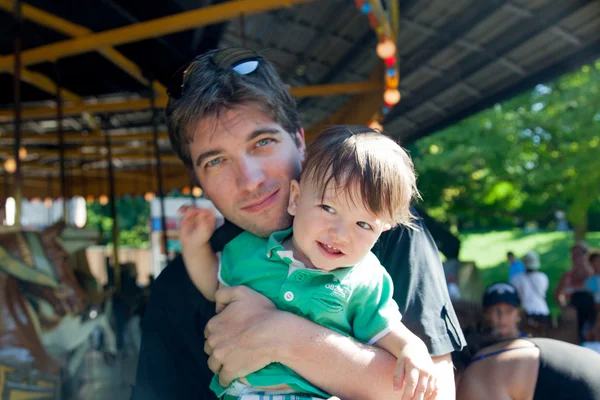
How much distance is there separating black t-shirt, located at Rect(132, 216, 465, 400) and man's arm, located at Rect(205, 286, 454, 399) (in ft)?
0.30

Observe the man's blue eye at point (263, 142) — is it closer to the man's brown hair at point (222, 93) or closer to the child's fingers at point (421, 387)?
the man's brown hair at point (222, 93)

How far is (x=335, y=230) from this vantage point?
131 centimetres

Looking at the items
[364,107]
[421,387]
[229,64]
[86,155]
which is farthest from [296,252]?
[86,155]

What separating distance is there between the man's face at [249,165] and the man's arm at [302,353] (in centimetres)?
25

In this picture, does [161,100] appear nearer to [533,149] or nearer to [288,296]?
[288,296]

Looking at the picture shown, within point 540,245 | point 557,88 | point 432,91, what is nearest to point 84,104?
point 432,91

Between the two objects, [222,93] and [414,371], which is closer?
[414,371]

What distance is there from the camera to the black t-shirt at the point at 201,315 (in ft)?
4.40

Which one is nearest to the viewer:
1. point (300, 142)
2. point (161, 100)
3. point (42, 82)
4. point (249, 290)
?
point (249, 290)

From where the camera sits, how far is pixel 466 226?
28.4 meters

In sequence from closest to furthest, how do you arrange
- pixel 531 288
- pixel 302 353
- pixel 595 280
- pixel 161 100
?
pixel 302 353
pixel 161 100
pixel 595 280
pixel 531 288

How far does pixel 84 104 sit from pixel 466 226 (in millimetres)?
24913

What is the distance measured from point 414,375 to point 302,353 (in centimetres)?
24

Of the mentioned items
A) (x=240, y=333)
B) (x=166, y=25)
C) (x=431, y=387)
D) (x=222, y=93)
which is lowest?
(x=431, y=387)
